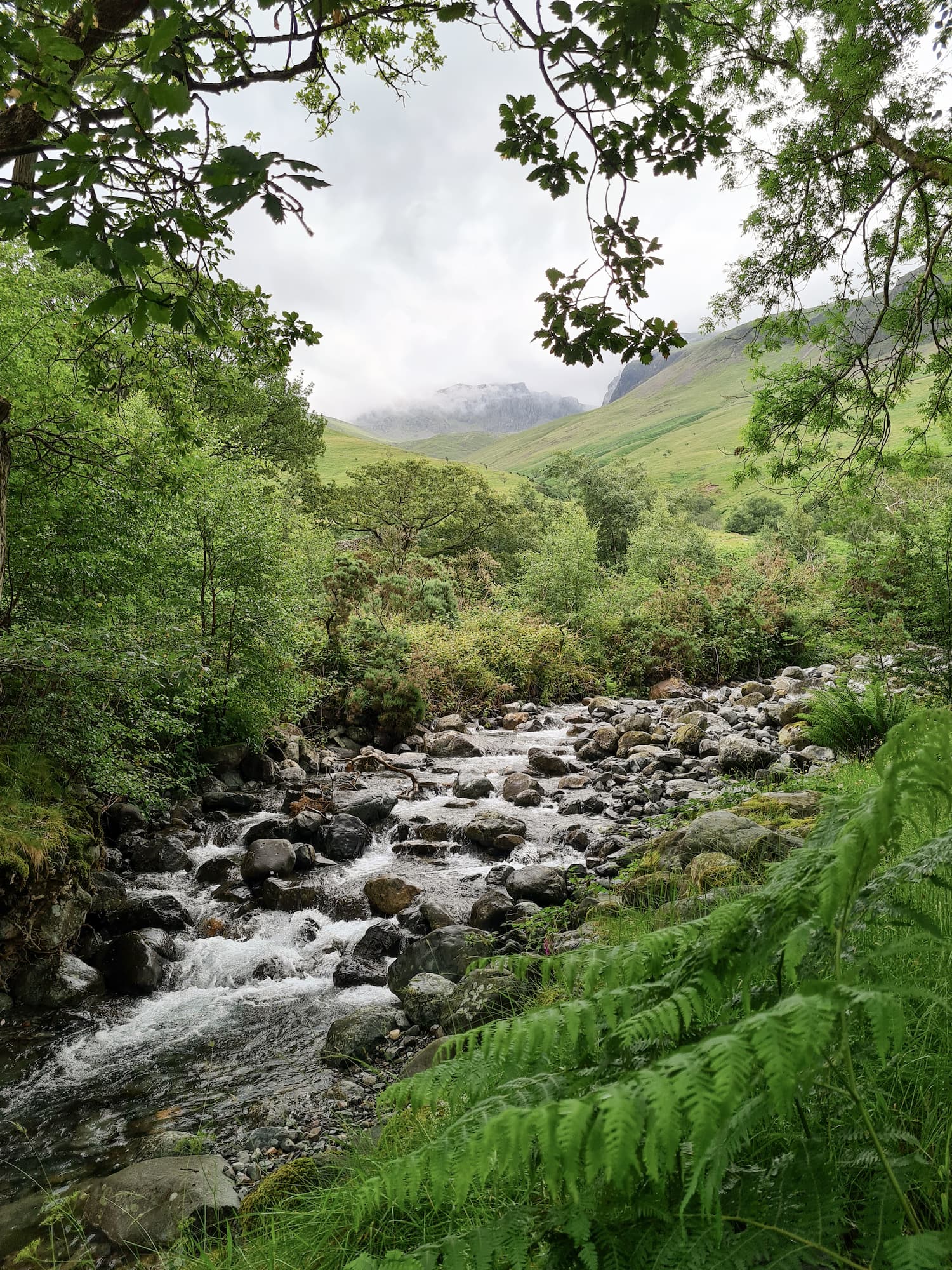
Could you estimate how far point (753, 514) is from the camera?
53.6 meters

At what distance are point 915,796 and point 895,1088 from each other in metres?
1.25

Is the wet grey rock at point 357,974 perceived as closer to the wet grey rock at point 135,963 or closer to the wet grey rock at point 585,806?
the wet grey rock at point 135,963

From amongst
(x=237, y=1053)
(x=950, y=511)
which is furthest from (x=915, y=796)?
(x=950, y=511)

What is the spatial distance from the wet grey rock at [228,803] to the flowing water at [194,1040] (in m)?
1.65

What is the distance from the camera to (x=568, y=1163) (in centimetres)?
107

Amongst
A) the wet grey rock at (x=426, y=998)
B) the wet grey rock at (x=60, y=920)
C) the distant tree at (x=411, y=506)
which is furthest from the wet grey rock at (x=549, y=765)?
the distant tree at (x=411, y=506)

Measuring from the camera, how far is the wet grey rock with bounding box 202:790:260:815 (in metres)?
10.1

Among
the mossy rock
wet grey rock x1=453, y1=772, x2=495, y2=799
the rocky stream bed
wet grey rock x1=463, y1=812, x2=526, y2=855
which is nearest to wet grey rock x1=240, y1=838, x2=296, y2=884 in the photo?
the rocky stream bed

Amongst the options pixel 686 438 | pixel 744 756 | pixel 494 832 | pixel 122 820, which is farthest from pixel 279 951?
pixel 686 438

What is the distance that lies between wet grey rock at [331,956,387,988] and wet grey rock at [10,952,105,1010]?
213cm

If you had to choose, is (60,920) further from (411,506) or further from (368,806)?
(411,506)

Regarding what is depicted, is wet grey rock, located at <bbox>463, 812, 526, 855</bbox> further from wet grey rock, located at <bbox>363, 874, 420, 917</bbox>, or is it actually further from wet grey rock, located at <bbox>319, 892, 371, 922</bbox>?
wet grey rock, located at <bbox>319, 892, 371, 922</bbox>

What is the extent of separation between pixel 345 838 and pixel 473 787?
2.97 meters

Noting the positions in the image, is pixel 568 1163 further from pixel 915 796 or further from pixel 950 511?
pixel 950 511
